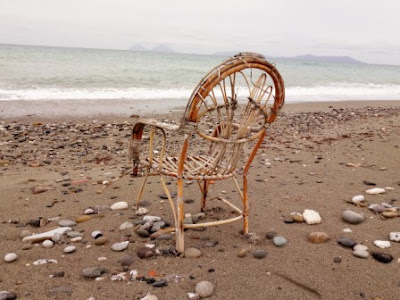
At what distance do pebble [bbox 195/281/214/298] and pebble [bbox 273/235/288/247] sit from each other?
84cm

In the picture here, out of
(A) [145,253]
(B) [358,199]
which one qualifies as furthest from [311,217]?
(A) [145,253]

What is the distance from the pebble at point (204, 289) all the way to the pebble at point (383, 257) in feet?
4.38

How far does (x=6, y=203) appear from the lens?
3.99 metres

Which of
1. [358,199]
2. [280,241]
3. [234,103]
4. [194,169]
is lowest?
[280,241]

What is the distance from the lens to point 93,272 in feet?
8.59

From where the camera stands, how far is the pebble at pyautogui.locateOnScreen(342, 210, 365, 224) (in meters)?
3.45

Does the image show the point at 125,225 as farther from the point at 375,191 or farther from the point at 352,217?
the point at 375,191

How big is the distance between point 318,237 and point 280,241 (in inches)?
13.1

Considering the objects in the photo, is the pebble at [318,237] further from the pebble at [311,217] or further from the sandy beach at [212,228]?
the pebble at [311,217]

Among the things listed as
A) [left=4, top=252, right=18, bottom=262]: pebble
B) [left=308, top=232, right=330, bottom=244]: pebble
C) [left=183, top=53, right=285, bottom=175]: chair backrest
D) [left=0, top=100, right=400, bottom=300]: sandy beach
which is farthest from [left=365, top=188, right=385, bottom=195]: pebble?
[left=4, top=252, right=18, bottom=262]: pebble

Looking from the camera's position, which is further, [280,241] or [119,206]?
[119,206]

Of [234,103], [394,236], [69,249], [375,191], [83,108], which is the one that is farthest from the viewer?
[83,108]

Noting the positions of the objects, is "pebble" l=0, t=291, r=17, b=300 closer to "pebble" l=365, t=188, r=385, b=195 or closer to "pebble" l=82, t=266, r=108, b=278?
"pebble" l=82, t=266, r=108, b=278

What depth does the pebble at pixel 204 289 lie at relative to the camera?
2391 mm
